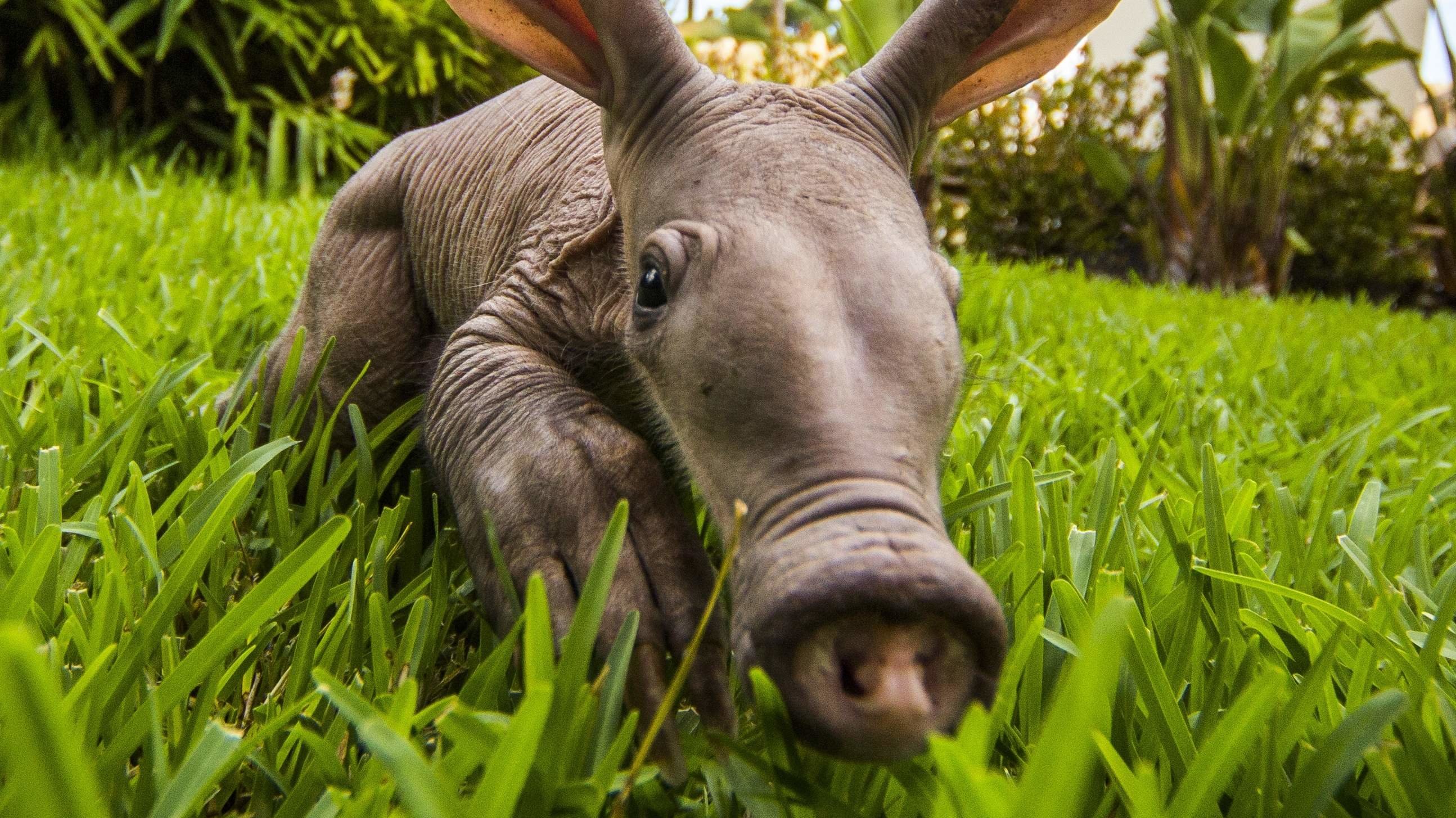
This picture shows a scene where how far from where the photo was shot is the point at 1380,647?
1.19 metres

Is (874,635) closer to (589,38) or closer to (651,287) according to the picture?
(651,287)

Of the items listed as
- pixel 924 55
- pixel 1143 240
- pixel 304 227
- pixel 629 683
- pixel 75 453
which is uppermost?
pixel 924 55

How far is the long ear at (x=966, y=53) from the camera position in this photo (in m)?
1.45

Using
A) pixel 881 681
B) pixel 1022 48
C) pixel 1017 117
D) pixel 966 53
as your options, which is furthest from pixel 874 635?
pixel 1017 117

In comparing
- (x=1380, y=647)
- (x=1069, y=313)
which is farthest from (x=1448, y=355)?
(x=1380, y=647)

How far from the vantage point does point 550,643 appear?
3.01ft

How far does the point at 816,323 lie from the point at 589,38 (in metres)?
0.68

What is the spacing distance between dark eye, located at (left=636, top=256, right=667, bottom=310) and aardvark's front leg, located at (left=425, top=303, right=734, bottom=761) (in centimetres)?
16

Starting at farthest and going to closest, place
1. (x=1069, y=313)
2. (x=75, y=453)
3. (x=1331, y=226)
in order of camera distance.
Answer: (x=1331, y=226) → (x=1069, y=313) → (x=75, y=453)

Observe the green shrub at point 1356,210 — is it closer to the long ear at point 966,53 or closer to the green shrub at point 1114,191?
the green shrub at point 1114,191

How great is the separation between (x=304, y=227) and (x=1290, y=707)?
4780 millimetres

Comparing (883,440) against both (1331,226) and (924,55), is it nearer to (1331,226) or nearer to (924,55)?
(924,55)

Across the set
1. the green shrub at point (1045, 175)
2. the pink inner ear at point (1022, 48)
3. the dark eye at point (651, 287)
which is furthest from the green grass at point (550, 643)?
the green shrub at point (1045, 175)

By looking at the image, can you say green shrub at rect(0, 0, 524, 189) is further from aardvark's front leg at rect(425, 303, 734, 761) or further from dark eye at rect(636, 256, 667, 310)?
dark eye at rect(636, 256, 667, 310)
